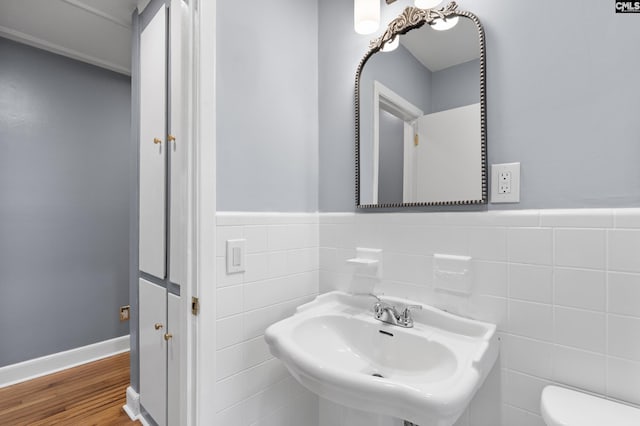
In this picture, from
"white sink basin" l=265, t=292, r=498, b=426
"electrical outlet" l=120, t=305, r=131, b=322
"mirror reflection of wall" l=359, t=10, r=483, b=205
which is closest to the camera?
"white sink basin" l=265, t=292, r=498, b=426

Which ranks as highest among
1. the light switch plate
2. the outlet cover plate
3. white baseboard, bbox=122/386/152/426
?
the outlet cover plate

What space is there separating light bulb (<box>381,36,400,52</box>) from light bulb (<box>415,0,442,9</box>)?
0.40ft

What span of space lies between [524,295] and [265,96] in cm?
115

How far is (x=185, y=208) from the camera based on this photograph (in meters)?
0.98

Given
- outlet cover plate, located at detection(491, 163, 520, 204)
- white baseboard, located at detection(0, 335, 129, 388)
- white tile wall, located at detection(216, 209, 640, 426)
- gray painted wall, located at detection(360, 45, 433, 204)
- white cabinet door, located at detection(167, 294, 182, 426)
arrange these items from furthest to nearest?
white baseboard, located at detection(0, 335, 129, 388)
white cabinet door, located at detection(167, 294, 182, 426)
gray painted wall, located at detection(360, 45, 433, 204)
outlet cover plate, located at detection(491, 163, 520, 204)
white tile wall, located at detection(216, 209, 640, 426)

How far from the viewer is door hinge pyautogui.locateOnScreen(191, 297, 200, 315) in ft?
3.09

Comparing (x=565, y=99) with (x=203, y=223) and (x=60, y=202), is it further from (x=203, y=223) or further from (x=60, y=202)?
(x=60, y=202)

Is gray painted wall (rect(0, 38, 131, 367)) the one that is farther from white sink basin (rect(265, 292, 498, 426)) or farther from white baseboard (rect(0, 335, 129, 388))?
white sink basin (rect(265, 292, 498, 426))

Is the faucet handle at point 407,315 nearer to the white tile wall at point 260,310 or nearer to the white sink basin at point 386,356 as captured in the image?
the white sink basin at point 386,356

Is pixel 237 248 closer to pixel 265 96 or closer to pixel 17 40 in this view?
pixel 265 96

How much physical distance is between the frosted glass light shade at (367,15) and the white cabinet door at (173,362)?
139 cm

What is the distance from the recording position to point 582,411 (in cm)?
66

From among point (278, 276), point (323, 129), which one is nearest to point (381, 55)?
point (323, 129)

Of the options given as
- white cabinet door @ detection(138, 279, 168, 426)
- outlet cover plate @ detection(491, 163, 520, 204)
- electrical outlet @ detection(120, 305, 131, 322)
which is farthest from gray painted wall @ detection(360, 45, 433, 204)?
electrical outlet @ detection(120, 305, 131, 322)
